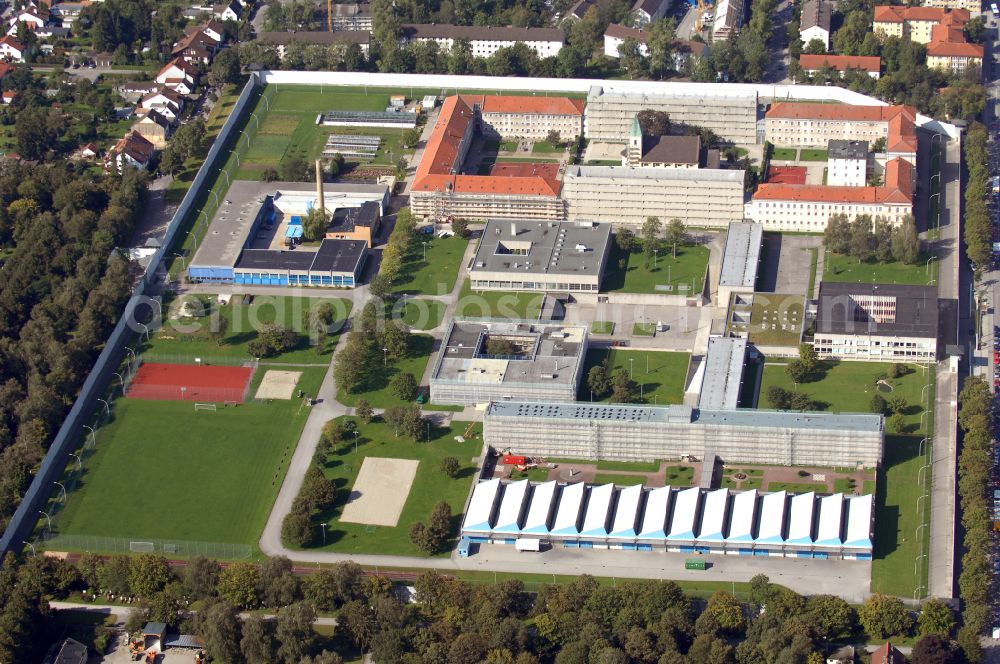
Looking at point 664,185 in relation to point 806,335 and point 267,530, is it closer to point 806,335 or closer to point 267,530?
point 806,335

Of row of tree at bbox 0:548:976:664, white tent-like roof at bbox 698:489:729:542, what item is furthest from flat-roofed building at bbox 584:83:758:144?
row of tree at bbox 0:548:976:664

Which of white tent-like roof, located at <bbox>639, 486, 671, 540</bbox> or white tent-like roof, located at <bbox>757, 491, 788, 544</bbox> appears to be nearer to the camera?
white tent-like roof, located at <bbox>757, 491, 788, 544</bbox>

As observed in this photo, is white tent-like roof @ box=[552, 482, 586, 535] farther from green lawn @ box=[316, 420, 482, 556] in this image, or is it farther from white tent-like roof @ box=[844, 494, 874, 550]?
white tent-like roof @ box=[844, 494, 874, 550]

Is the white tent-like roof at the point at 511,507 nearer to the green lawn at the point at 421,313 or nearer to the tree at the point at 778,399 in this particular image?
the tree at the point at 778,399

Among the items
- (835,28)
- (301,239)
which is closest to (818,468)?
(301,239)

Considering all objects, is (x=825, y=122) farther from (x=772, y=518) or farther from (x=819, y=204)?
(x=772, y=518)

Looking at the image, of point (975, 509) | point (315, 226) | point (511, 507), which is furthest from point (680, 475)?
point (315, 226)
